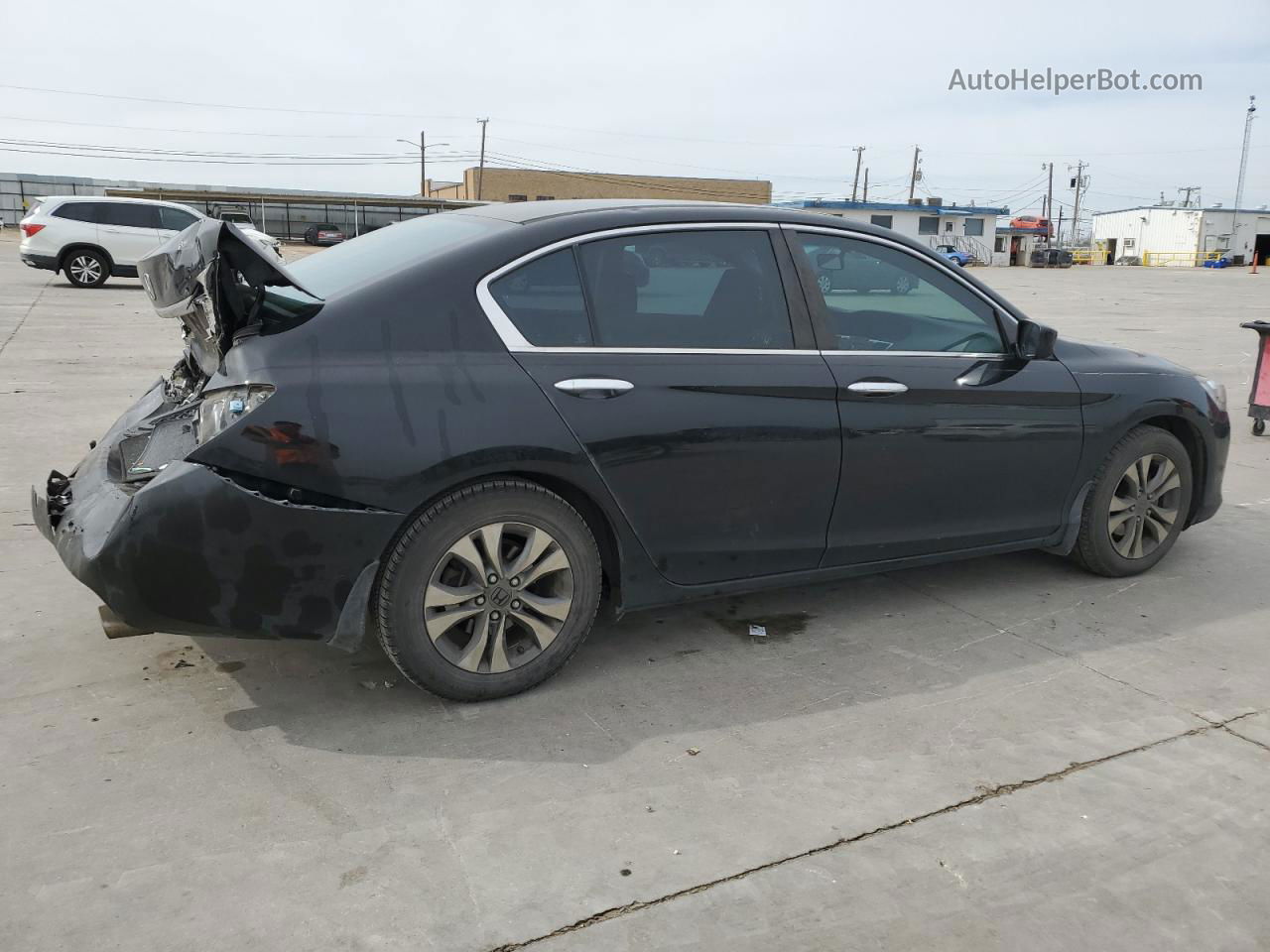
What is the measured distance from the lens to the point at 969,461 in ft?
13.8

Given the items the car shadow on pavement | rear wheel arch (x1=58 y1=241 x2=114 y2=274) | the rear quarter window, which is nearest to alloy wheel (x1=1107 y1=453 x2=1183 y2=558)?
the car shadow on pavement

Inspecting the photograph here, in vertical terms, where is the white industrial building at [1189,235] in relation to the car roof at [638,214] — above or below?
above

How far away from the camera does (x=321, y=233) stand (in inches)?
1930

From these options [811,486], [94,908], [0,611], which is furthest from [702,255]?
[0,611]

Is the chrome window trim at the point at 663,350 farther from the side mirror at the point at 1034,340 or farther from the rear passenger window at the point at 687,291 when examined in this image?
the side mirror at the point at 1034,340

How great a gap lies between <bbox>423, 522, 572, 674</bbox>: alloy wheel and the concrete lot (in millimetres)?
200

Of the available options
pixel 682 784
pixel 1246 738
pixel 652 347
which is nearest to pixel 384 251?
pixel 652 347

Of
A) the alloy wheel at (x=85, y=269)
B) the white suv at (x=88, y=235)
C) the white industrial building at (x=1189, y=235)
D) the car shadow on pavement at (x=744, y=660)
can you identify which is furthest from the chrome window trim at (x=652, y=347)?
the white industrial building at (x=1189, y=235)

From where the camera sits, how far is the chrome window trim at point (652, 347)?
3395 millimetres

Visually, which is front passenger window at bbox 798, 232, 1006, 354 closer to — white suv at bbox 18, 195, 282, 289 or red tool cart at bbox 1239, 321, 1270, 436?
red tool cart at bbox 1239, 321, 1270, 436

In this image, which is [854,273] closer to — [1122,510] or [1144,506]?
[1122,510]

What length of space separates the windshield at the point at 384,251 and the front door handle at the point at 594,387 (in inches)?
24.3

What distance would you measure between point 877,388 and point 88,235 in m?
20.1

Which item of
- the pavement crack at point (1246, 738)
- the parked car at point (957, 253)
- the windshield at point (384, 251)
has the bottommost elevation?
the pavement crack at point (1246, 738)
